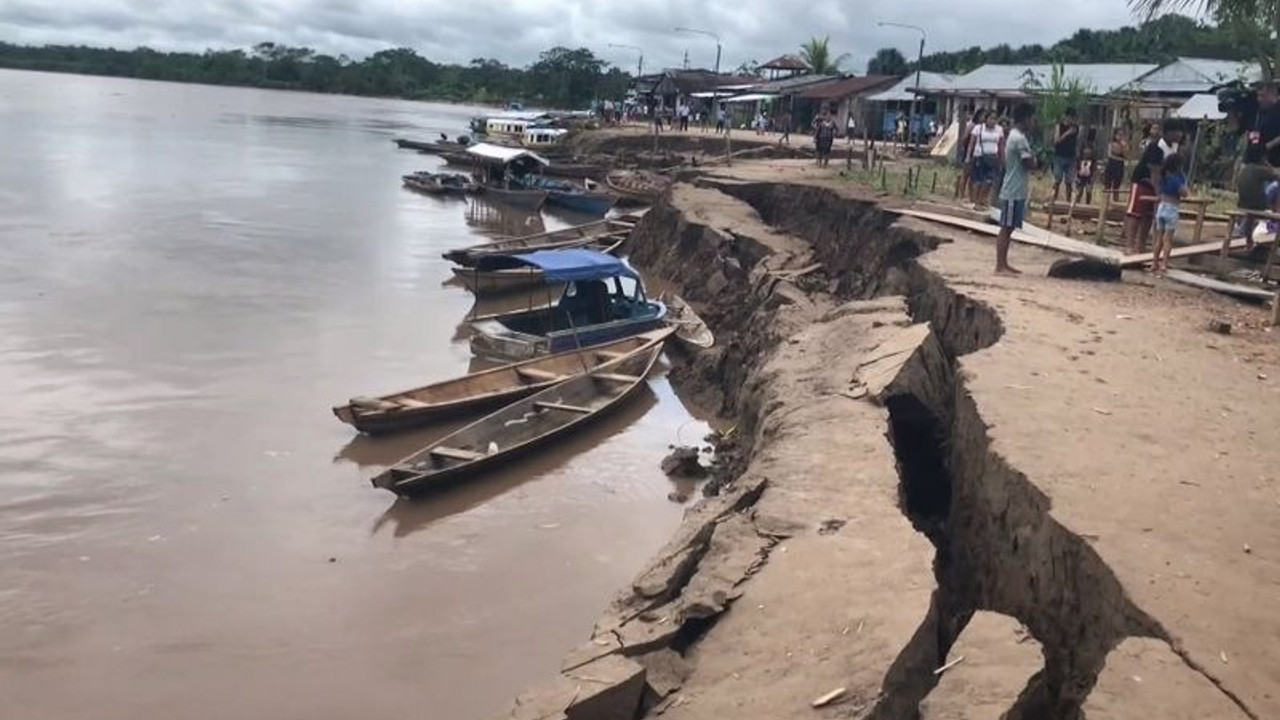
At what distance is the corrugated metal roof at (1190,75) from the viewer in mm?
25953

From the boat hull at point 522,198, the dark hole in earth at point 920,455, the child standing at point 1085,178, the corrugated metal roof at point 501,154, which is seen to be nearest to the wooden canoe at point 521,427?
the dark hole in earth at point 920,455

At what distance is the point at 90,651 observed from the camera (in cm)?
771

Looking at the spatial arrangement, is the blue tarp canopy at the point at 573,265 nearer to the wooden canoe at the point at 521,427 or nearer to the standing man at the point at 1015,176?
the wooden canoe at the point at 521,427

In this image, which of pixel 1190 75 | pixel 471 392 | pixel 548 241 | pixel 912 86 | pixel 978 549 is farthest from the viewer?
pixel 912 86

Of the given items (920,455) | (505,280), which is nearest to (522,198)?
(505,280)

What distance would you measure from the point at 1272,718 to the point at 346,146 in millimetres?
61337

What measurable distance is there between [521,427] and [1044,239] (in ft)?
24.4

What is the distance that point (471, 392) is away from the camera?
1336 cm

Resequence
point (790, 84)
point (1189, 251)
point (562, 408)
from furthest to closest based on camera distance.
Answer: point (790, 84), point (1189, 251), point (562, 408)

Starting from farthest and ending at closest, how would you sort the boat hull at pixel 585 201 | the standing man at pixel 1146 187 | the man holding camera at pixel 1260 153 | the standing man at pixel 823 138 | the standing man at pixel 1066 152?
the boat hull at pixel 585 201 → the standing man at pixel 823 138 → the standing man at pixel 1066 152 → the standing man at pixel 1146 187 → the man holding camera at pixel 1260 153

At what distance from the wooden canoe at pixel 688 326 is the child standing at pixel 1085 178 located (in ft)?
23.6

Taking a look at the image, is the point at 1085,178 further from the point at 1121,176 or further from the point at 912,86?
the point at 912,86

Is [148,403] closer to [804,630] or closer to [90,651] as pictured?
[90,651]

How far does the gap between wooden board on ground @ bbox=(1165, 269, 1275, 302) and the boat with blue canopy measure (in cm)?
767
